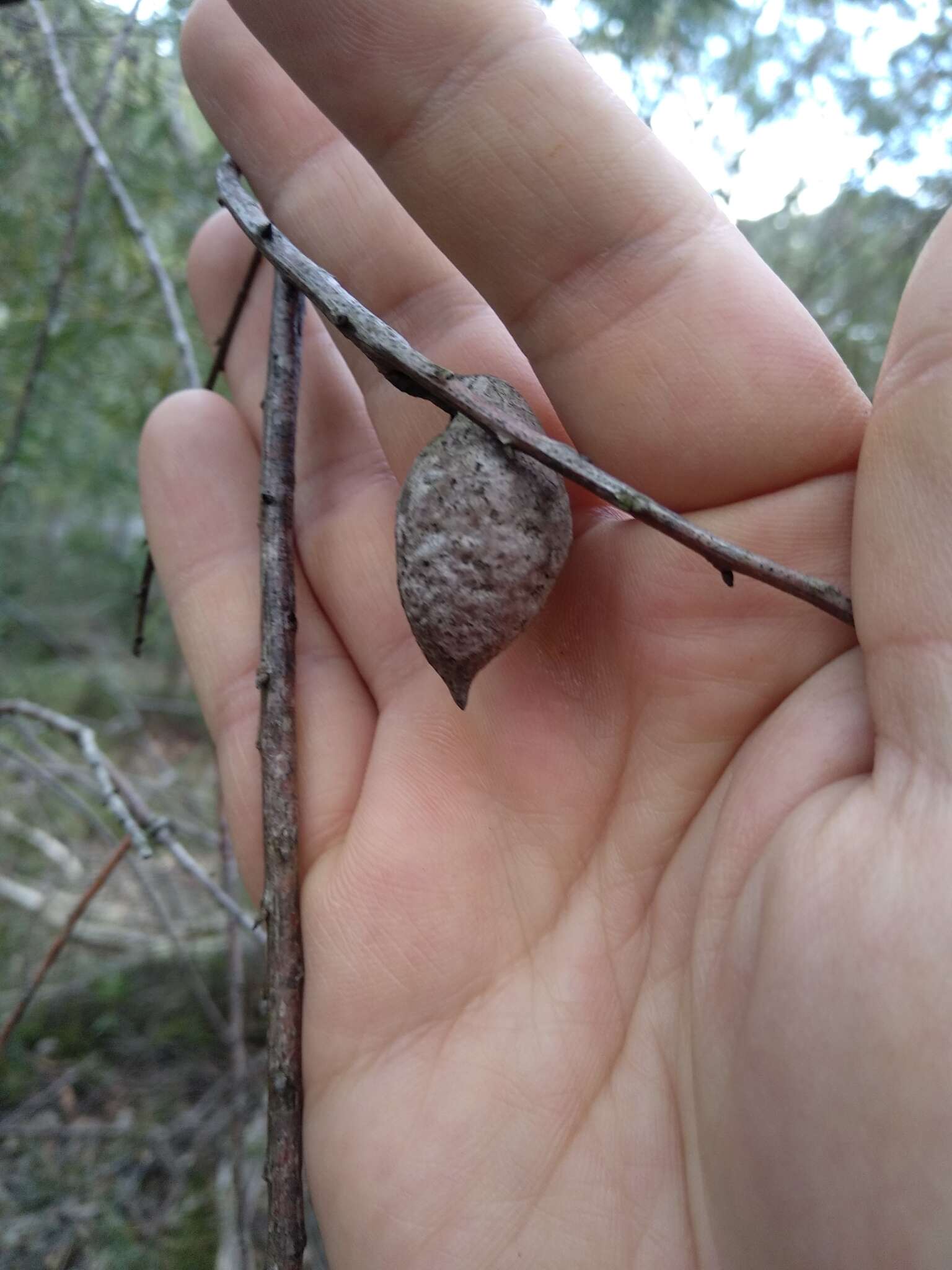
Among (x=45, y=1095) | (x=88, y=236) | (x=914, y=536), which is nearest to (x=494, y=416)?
(x=914, y=536)

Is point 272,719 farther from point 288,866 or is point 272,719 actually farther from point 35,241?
point 35,241

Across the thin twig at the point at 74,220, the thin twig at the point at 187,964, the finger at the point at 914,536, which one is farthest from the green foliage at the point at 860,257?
the thin twig at the point at 187,964

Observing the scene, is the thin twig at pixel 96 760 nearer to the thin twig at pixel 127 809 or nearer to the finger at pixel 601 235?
the thin twig at pixel 127 809

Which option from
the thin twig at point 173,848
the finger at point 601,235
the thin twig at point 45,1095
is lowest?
the thin twig at point 45,1095

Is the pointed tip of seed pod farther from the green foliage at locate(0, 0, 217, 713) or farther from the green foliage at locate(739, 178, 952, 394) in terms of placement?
the green foliage at locate(739, 178, 952, 394)

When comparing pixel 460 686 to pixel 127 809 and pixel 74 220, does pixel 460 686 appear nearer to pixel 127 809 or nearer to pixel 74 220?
pixel 127 809

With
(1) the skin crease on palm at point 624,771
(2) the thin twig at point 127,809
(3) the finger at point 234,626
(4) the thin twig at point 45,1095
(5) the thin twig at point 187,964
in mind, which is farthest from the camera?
(4) the thin twig at point 45,1095

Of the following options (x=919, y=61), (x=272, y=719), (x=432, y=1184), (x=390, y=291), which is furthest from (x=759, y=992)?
(x=919, y=61)
